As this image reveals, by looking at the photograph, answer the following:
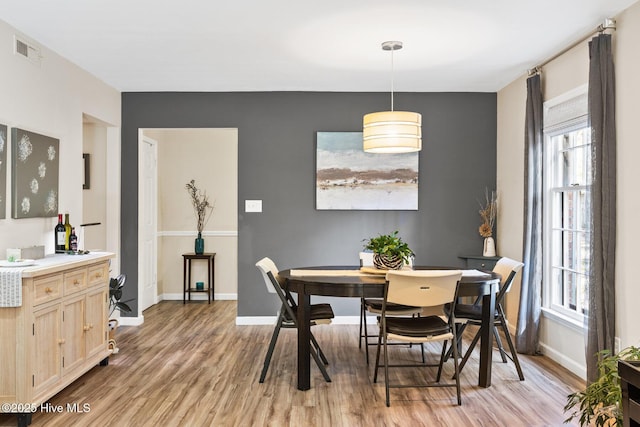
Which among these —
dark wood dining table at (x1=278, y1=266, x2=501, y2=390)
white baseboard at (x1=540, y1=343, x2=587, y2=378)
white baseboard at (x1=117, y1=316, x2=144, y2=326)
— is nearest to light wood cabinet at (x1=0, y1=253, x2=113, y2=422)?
dark wood dining table at (x1=278, y1=266, x2=501, y2=390)

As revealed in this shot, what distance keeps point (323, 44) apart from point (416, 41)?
2.41 ft

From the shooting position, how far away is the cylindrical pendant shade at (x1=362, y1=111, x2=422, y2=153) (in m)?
3.88

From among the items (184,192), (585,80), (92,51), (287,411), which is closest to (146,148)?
(184,192)

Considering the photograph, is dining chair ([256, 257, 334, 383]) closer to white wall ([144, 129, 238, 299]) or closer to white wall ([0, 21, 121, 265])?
white wall ([0, 21, 121, 265])

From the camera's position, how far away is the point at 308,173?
5.79 m

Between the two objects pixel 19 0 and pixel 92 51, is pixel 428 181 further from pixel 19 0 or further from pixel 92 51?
pixel 19 0

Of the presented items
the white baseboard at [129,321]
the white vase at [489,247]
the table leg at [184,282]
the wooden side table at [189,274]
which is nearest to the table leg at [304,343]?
the white vase at [489,247]

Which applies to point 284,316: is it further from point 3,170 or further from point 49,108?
point 49,108

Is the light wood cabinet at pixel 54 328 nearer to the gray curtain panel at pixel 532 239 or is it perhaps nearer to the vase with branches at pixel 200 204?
the vase with branches at pixel 200 204

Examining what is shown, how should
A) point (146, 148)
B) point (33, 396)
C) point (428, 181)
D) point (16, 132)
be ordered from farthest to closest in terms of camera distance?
point (146, 148)
point (428, 181)
point (16, 132)
point (33, 396)

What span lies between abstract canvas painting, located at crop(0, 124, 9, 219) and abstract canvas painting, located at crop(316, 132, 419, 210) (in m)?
3.04

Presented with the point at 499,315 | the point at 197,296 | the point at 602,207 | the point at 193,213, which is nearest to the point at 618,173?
the point at 602,207

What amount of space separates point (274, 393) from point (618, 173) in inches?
109

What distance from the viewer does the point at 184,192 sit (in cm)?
729
